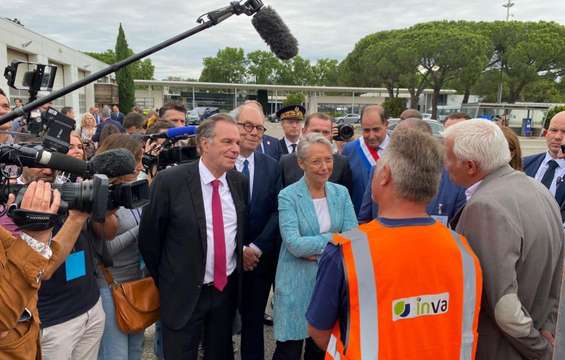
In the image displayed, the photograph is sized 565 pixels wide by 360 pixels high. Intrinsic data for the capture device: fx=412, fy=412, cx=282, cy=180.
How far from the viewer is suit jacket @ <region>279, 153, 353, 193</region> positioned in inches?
132

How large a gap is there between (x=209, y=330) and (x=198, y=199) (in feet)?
2.87

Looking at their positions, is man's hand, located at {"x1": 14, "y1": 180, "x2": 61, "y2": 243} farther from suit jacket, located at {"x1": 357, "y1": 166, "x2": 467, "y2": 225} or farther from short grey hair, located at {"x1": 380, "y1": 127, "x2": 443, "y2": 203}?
suit jacket, located at {"x1": 357, "y1": 166, "x2": 467, "y2": 225}

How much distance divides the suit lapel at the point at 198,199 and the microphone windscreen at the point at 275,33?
0.91m

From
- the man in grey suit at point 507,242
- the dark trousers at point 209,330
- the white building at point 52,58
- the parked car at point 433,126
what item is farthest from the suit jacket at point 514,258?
the white building at point 52,58

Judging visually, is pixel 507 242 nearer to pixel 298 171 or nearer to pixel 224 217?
pixel 224 217

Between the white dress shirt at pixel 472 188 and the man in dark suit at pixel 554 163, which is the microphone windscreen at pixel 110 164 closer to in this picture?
the white dress shirt at pixel 472 188

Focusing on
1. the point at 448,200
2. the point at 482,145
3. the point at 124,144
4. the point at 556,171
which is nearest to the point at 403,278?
the point at 482,145

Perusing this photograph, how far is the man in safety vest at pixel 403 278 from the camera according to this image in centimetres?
142

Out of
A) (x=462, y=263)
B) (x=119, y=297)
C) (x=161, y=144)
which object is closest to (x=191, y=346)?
(x=119, y=297)

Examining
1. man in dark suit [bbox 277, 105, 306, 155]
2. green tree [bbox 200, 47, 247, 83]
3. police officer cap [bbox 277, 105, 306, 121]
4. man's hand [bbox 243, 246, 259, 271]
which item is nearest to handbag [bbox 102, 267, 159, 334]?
man's hand [bbox 243, 246, 259, 271]

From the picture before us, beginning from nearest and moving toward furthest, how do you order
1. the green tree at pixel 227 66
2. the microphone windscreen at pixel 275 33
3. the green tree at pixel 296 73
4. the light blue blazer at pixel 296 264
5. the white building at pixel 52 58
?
the microphone windscreen at pixel 275 33
the light blue blazer at pixel 296 264
the white building at pixel 52 58
the green tree at pixel 296 73
the green tree at pixel 227 66

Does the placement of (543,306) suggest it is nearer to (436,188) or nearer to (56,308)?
(436,188)

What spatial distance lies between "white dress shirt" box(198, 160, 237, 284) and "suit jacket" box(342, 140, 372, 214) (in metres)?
1.33

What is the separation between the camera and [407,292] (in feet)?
4.74
